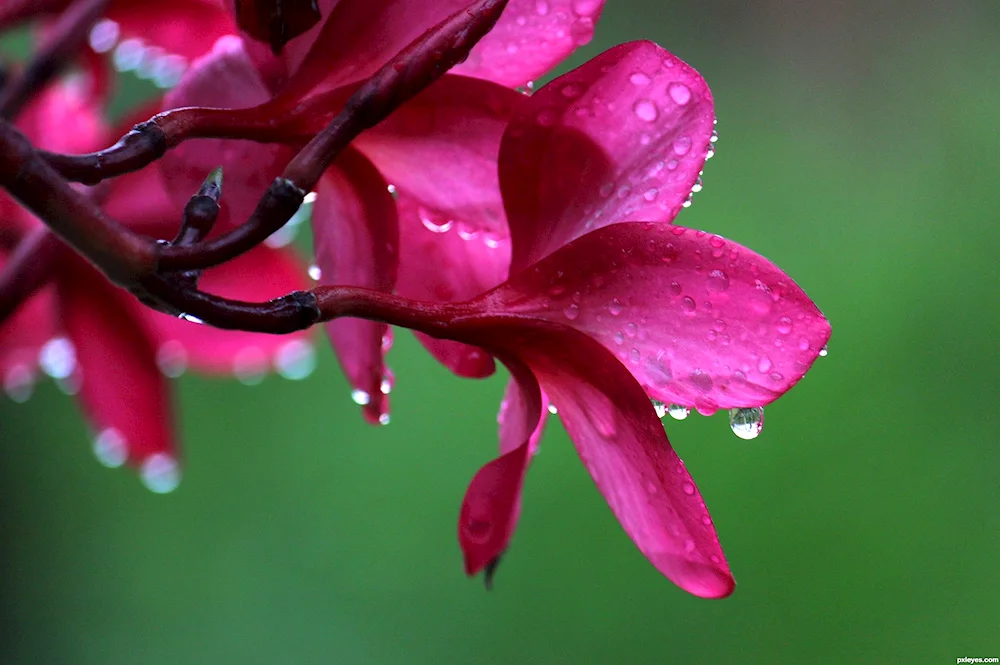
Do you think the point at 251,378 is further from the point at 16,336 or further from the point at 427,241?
the point at 427,241

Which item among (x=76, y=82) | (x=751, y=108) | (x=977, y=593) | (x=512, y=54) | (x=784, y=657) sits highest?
(x=512, y=54)

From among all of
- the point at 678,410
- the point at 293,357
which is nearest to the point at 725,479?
the point at 293,357

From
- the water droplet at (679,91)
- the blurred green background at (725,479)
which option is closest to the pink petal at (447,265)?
the water droplet at (679,91)

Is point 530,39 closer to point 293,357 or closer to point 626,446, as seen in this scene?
point 626,446

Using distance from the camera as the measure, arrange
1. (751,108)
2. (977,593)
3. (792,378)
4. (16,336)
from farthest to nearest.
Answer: (751,108), (977,593), (16,336), (792,378)

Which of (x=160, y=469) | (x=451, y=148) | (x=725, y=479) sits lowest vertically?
(x=725, y=479)

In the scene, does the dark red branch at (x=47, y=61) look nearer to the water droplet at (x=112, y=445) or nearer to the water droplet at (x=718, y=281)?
the water droplet at (x=112, y=445)

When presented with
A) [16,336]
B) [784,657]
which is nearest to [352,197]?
[16,336]
